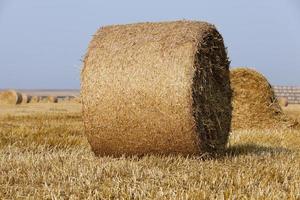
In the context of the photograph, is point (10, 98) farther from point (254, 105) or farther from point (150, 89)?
point (150, 89)

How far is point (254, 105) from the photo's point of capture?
13266mm

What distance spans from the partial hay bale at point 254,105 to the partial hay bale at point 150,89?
19.1 ft

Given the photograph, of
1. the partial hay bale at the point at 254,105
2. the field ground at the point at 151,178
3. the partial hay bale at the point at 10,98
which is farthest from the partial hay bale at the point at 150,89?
the partial hay bale at the point at 10,98

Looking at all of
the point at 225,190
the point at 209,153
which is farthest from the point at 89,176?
the point at 209,153

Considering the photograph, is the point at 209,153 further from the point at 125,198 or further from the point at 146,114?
the point at 125,198

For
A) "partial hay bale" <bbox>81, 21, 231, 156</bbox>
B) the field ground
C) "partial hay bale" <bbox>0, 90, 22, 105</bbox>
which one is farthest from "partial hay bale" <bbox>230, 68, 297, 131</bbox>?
"partial hay bale" <bbox>0, 90, 22, 105</bbox>

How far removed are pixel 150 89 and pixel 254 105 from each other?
22.4 feet

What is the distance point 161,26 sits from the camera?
287 inches

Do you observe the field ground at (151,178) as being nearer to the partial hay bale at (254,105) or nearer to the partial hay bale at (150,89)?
the partial hay bale at (150,89)

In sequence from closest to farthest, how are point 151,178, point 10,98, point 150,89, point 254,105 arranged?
point 151,178, point 150,89, point 254,105, point 10,98

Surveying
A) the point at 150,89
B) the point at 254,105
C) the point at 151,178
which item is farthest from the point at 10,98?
the point at 151,178

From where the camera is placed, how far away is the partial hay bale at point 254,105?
43.3 feet

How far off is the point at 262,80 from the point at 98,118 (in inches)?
284

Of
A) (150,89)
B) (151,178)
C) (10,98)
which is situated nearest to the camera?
(151,178)
